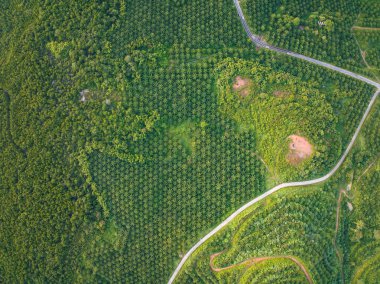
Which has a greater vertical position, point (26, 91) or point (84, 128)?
point (26, 91)

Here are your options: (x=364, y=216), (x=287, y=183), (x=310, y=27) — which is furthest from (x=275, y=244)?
(x=310, y=27)

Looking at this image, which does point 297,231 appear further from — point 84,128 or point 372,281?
point 84,128

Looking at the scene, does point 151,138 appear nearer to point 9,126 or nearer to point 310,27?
point 9,126

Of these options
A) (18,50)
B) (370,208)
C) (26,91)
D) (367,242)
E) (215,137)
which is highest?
(18,50)

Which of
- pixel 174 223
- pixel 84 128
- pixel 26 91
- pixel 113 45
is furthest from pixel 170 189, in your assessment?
pixel 26 91

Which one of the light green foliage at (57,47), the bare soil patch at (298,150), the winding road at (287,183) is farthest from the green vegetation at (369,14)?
the light green foliage at (57,47)
